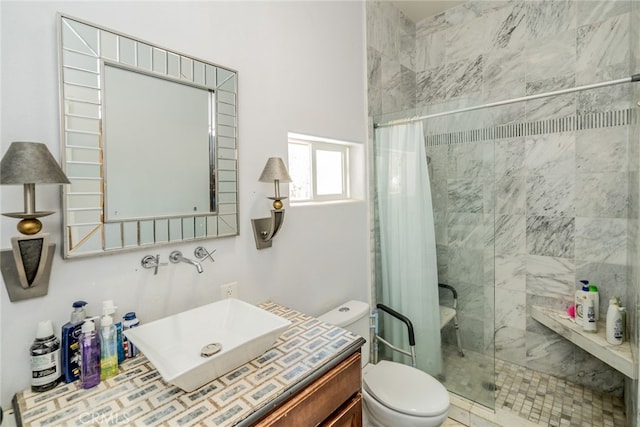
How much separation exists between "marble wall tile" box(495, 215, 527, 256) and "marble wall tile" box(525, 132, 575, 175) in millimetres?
363

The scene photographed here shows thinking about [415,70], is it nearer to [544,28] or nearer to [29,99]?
[544,28]

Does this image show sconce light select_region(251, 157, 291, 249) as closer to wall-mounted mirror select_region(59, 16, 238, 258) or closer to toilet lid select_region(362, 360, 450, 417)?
wall-mounted mirror select_region(59, 16, 238, 258)

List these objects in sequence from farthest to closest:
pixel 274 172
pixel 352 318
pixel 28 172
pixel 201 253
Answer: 1. pixel 352 318
2. pixel 274 172
3. pixel 201 253
4. pixel 28 172

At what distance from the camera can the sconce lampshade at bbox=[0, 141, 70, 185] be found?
77 cm

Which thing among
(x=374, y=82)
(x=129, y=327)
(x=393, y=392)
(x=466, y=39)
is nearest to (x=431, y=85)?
(x=466, y=39)

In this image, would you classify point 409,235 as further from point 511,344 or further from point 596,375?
point 596,375

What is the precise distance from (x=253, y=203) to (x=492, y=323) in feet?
5.28

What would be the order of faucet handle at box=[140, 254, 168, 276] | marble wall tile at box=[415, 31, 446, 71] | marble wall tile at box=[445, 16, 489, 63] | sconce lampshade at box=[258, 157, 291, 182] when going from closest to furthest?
1. faucet handle at box=[140, 254, 168, 276]
2. sconce lampshade at box=[258, 157, 291, 182]
3. marble wall tile at box=[445, 16, 489, 63]
4. marble wall tile at box=[415, 31, 446, 71]

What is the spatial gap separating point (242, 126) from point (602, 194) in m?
2.28

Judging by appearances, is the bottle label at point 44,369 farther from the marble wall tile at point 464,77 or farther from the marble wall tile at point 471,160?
the marble wall tile at point 464,77

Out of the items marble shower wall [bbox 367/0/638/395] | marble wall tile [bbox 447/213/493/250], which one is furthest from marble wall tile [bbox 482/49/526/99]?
marble wall tile [bbox 447/213/493/250]

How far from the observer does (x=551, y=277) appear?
222 cm

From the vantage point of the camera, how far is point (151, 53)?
3.73 ft

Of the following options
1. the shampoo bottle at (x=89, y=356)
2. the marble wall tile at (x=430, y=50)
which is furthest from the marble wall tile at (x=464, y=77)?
the shampoo bottle at (x=89, y=356)
